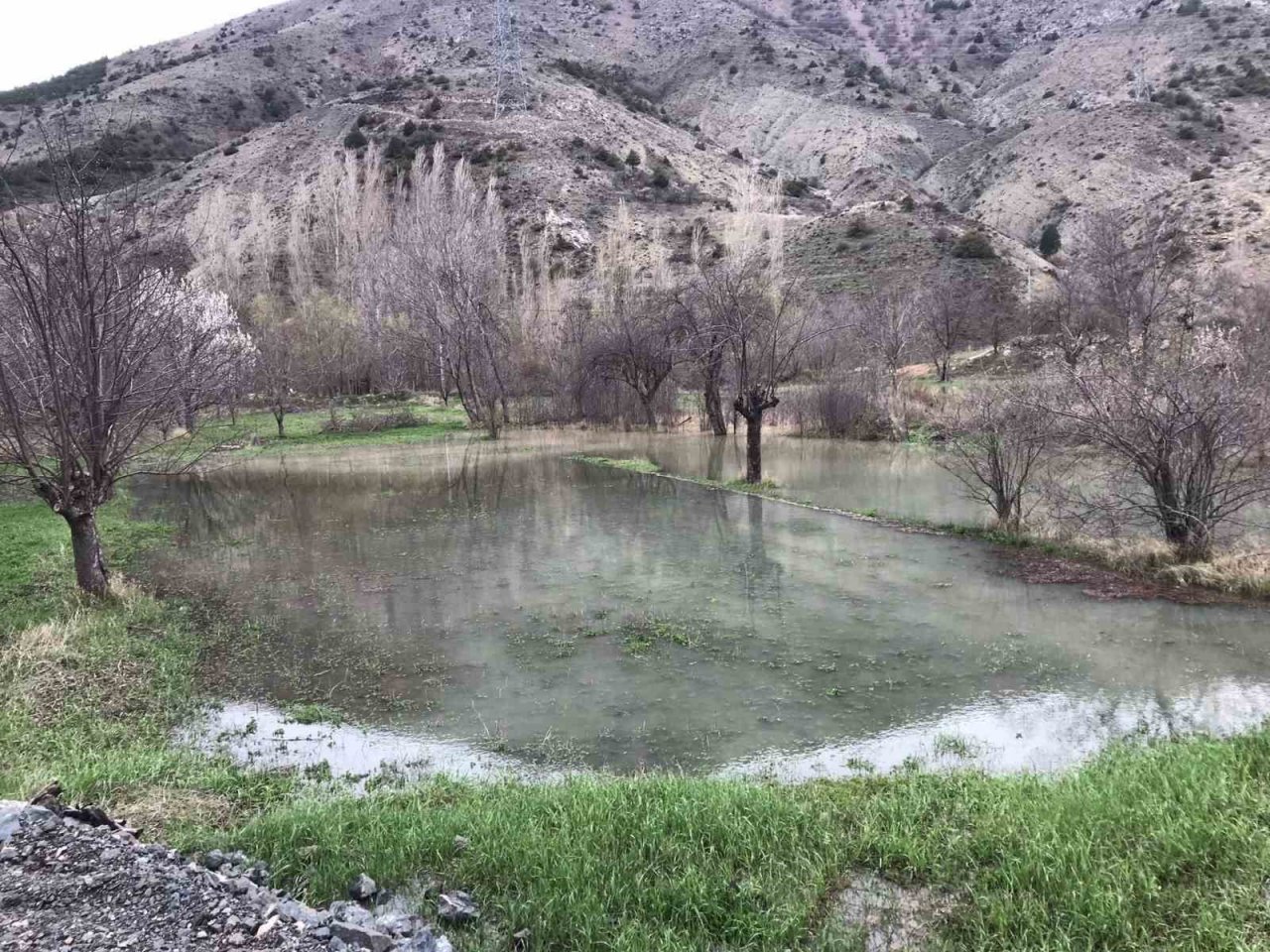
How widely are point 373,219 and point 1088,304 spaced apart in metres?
54.6

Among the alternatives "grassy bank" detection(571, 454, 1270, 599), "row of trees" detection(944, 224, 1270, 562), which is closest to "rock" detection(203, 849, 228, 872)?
"grassy bank" detection(571, 454, 1270, 599)

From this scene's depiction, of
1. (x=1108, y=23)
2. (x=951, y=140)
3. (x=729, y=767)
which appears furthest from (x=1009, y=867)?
(x=1108, y=23)

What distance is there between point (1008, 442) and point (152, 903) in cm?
1438

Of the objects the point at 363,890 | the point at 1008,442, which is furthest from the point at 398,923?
the point at 1008,442

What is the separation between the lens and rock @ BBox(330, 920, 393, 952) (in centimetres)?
354

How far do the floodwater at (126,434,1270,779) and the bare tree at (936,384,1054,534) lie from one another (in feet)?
5.13

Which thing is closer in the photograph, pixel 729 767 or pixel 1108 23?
pixel 729 767

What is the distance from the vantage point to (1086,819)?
4430 mm

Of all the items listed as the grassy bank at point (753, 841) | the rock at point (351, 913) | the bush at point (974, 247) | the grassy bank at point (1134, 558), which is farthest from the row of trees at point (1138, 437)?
the bush at point (974, 247)

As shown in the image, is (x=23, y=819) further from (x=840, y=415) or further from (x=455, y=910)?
(x=840, y=415)

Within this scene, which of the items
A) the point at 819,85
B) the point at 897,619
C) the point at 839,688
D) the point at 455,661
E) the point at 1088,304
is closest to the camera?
the point at 839,688

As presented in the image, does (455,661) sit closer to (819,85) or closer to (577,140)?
(577,140)

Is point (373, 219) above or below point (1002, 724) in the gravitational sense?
above

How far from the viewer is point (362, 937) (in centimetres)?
357
